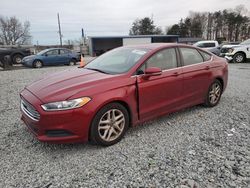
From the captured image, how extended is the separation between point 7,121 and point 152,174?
3162 millimetres

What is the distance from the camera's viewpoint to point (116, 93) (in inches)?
123

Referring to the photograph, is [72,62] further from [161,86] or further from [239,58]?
[161,86]

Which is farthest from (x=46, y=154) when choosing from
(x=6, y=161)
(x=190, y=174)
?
(x=190, y=174)

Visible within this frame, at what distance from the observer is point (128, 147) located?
3209mm

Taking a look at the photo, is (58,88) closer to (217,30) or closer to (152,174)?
(152,174)

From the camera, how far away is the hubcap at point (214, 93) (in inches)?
188

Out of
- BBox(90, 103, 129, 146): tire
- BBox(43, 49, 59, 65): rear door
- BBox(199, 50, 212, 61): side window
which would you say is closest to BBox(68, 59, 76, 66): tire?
BBox(43, 49, 59, 65): rear door

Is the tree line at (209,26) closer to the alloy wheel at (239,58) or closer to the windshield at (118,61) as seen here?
the alloy wheel at (239,58)

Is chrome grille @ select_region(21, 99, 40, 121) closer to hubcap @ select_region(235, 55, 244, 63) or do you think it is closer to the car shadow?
the car shadow

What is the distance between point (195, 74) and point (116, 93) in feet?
6.35

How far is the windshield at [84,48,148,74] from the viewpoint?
356 centimetres

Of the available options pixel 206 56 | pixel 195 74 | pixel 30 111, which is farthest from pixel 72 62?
pixel 30 111

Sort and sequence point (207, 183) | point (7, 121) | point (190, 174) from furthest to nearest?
1. point (7, 121)
2. point (190, 174)
3. point (207, 183)

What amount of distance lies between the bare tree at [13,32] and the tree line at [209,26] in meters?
33.9
